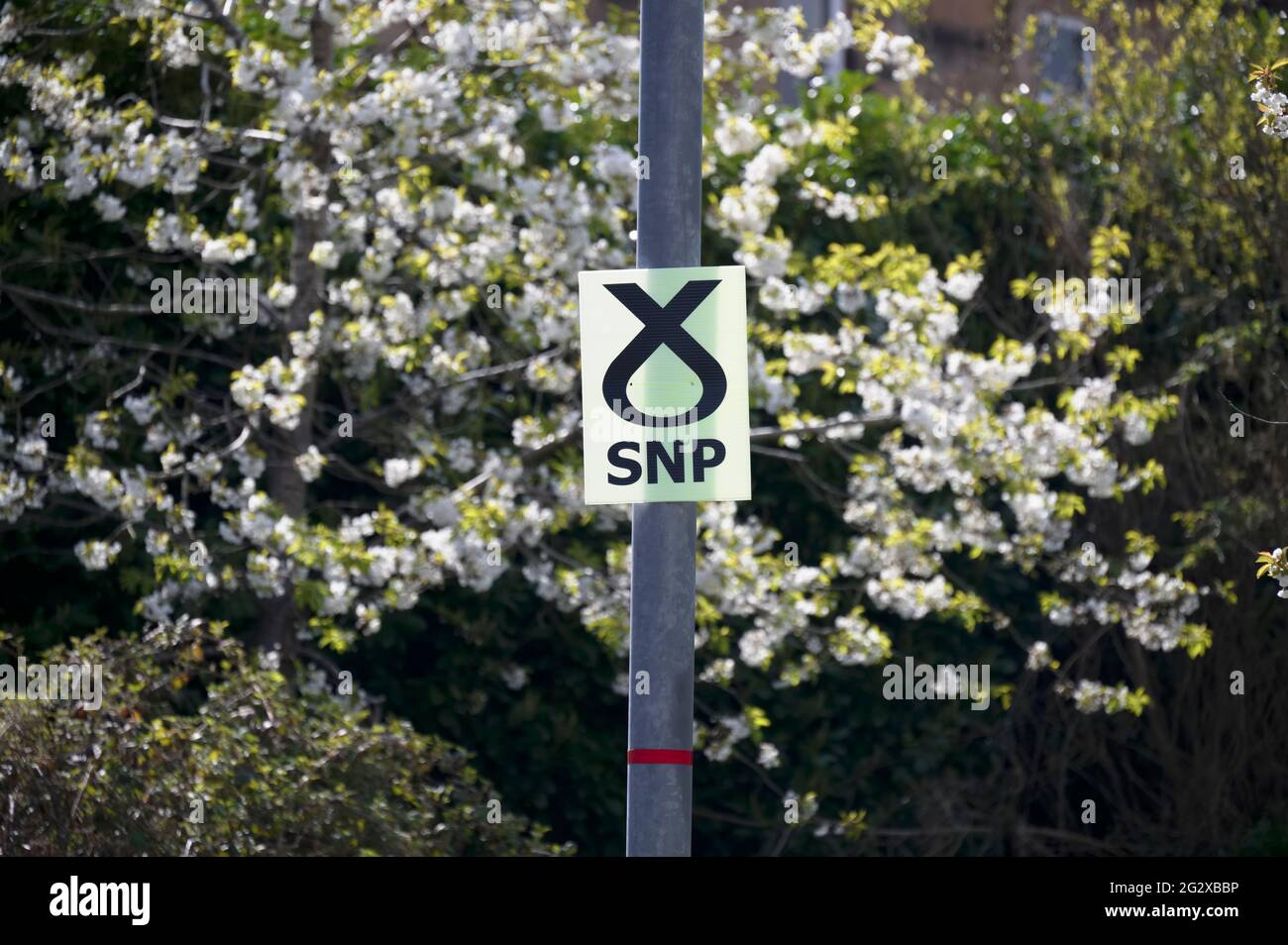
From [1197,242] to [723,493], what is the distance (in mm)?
5610

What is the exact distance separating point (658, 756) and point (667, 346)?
1.11 m

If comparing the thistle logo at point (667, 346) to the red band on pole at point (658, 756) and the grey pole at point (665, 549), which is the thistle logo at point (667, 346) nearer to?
the grey pole at point (665, 549)

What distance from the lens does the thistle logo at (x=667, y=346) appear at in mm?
4691

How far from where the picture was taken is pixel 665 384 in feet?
15.5

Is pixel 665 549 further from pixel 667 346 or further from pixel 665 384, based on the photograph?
pixel 667 346

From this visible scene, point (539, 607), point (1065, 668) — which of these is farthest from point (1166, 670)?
point (539, 607)

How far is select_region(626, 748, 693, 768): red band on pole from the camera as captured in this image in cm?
462

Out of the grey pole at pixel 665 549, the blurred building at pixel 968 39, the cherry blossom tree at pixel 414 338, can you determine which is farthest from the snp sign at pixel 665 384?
the blurred building at pixel 968 39

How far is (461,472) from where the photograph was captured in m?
7.66

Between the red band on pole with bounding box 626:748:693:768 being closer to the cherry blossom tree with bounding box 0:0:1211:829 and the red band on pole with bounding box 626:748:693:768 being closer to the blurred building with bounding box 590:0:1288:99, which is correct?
the cherry blossom tree with bounding box 0:0:1211:829
